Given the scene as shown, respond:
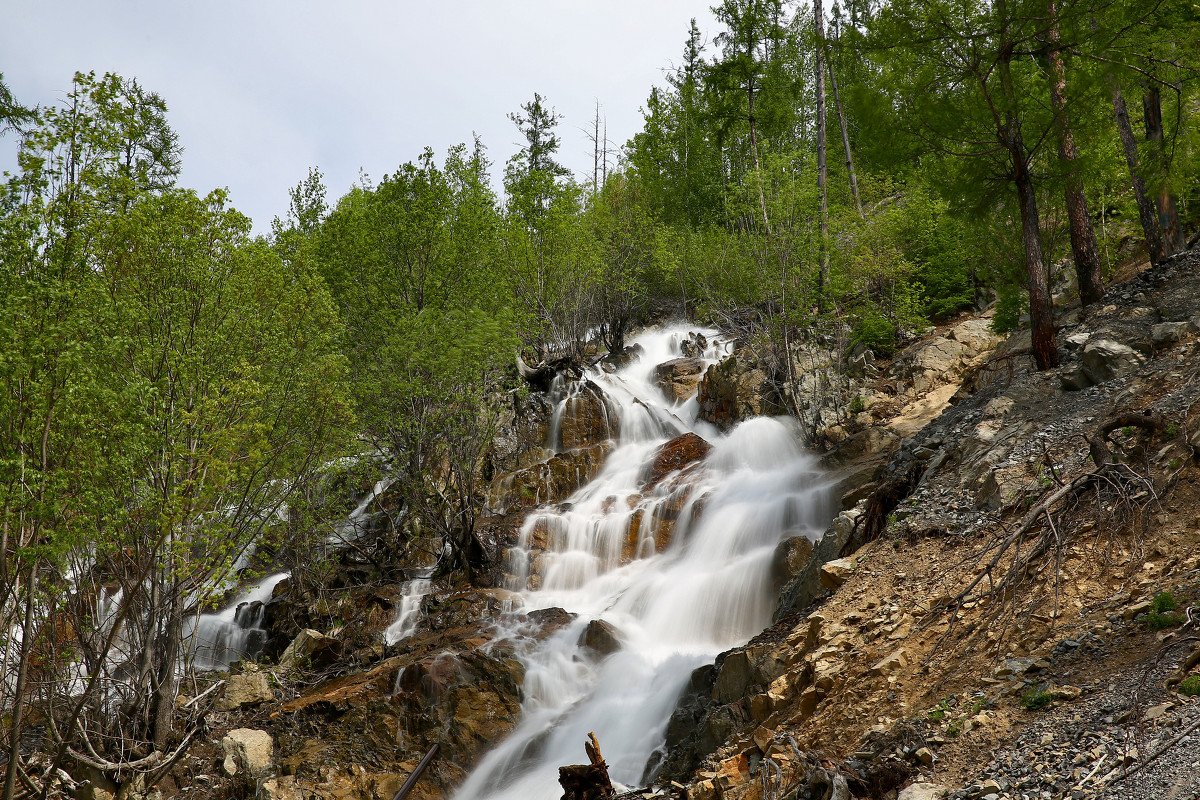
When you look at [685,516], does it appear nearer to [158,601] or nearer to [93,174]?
[158,601]

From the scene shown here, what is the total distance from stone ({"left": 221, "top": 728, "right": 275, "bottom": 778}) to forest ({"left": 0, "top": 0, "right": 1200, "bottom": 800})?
1.95ft

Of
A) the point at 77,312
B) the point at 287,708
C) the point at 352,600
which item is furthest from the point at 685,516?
Result: the point at 77,312

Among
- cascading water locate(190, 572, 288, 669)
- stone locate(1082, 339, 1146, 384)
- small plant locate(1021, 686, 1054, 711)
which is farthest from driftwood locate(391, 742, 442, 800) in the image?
stone locate(1082, 339, 1146, 384)

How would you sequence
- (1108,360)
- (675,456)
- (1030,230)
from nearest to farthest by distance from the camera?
1. (1108,360)
2. (1030,230)
3. (675,456)

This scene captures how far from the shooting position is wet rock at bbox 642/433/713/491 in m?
19.1

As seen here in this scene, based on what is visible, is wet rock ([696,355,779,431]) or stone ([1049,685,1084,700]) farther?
wet rock ([696,355,779,431])

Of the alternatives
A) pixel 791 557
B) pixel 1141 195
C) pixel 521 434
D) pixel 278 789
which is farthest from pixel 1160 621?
pixel 521 434

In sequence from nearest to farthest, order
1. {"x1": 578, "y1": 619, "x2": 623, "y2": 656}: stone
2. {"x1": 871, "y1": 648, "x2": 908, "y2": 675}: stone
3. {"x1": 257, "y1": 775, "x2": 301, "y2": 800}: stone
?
{"x1": 871, "y1": 648, "x2": 908, "y2": 675}: stone
{"x1": 257, "y1": 775, "x2": 301, "y2": 800}: stone
{"x1": 578, "y1": 619, "x2": 623, "y2": 656}: stone

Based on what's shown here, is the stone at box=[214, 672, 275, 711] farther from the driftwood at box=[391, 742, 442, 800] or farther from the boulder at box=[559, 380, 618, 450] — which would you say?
the boulder at box=[559, 380, 618, 450]

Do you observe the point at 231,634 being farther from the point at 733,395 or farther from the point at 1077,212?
the point at 1077,212

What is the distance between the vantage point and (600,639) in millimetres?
12562

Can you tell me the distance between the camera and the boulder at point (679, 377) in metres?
24.5

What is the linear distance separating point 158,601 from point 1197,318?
49.3 ft

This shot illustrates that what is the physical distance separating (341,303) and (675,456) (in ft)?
35.1
